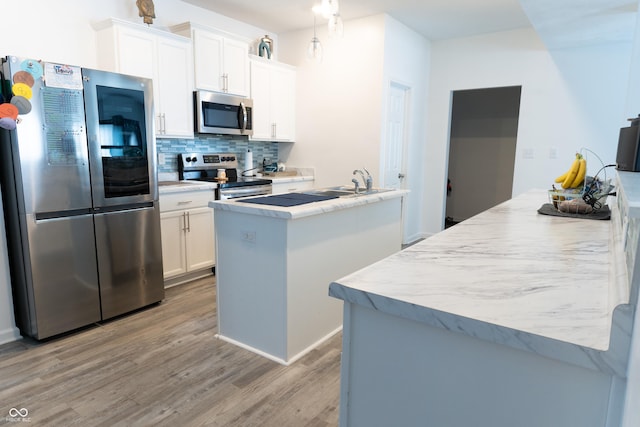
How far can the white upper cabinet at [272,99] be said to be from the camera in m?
4.45

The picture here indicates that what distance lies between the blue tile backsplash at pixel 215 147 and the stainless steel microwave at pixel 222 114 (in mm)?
294

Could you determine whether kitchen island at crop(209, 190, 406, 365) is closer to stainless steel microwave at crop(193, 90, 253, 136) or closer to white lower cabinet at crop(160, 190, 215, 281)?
white lower cabinet at crop(160, 190, 215, 281)

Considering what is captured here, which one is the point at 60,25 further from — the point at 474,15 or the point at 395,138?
the point at 474,15

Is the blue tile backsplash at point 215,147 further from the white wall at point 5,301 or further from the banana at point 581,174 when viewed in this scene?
the banana at point 581,174

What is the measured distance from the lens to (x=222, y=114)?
407 cm

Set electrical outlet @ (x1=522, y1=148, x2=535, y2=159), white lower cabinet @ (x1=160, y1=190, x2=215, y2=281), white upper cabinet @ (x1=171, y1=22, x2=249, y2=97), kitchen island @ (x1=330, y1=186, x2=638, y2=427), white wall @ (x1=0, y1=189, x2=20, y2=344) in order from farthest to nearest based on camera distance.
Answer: electrical outlet @ (x1=522, y1=148, x2=535, y2=159), white upper cabinet @ (x1=171, y1=22, x2=249, y2=97), white lower cabinet @ (x1=160, y1=190, x2=215, y2=281), white wall @ (x1=0, y1=189, x2=20, y2=344), kitchen island @ (x1=330, y1=186, x2=638, y2=427)

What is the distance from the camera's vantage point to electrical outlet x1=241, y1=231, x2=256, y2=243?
233 cm

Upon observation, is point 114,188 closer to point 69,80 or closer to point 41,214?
point 41,214

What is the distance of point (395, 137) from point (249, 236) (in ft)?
9.93

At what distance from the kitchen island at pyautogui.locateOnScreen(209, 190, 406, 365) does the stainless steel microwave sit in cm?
175

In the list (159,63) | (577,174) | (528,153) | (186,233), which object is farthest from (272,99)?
(577,174)

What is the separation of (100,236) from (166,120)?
1.37 m

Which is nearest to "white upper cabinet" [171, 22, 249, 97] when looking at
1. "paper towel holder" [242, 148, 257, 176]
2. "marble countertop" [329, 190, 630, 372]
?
"paper towel holder" [242, 148, 257, 176]
